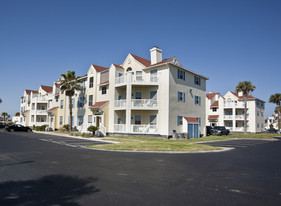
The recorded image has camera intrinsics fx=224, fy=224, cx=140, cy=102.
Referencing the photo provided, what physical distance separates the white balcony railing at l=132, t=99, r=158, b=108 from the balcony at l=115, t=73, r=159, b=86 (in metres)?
2.26

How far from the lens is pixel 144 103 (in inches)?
1164

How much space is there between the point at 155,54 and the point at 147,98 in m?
6.85

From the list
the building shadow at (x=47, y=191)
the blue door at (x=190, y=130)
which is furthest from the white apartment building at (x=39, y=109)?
the building shadow at (x=47, y=191)

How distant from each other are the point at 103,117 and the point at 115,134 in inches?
121

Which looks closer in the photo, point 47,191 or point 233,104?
point 47,191

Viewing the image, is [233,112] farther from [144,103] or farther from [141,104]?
[141,104]

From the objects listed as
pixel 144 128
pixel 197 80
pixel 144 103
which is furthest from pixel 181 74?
pixel 144 128

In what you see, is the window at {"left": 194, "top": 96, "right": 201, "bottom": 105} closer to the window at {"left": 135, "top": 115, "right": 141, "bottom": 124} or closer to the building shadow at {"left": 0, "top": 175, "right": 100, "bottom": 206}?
the window at {"left": 135, "top": 115, "right": 141, "bottom": 124}

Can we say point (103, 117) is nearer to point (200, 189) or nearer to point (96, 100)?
point (96, 100)

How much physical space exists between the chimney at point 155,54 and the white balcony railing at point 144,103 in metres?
6.55

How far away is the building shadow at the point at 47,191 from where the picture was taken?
525 centimetres

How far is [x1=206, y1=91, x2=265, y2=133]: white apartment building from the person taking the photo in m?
54.7

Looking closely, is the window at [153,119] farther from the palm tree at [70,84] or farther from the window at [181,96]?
the palm tree at [70,84]

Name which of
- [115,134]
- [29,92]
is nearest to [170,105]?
[115,134]
